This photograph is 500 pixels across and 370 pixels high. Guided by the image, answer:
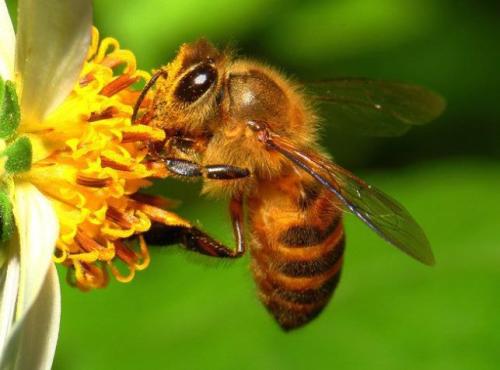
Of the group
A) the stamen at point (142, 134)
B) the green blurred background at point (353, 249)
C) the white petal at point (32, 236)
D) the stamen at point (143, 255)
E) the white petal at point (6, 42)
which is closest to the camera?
the white petal at point (32, 236)

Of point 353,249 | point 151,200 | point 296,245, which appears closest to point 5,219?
point 151,200

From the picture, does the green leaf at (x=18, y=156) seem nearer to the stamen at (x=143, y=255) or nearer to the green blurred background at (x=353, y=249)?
the stamen at (x=143, y=255)

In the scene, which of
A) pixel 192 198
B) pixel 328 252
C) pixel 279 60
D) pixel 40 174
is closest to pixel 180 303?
pixel 192 198

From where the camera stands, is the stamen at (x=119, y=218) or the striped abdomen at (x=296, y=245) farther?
the striped abdomen at (x=296, y=245)

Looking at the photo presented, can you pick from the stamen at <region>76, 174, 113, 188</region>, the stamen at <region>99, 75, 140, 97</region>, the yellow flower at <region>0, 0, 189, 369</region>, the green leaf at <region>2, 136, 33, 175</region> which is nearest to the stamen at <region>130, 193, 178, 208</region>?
the yellow flower at <region>0, 0, 189, 369</region>

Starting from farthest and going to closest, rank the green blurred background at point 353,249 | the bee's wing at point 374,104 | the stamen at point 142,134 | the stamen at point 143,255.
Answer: the green blurred background at point 353,249
the bee's wing at point 374,104
the stamen at point 143,255
the stamen at point 142,134

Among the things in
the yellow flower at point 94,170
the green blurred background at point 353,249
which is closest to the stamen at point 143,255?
the yellow flower at point 94,170

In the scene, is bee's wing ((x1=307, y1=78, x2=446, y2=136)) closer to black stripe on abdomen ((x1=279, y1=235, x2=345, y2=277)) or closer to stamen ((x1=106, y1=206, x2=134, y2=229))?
black stripe on abdomen ((x1=279, y1=235, x2=345, y2=277))

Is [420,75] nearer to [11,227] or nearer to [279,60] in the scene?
[279,60]
